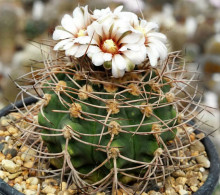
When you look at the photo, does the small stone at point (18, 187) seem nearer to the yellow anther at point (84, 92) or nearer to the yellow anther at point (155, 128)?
the yellow anther at point (84, 92)

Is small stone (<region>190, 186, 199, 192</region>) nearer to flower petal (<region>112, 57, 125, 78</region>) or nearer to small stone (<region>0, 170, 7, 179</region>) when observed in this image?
flower petal (<region>112, 57, 125, 78</region>)

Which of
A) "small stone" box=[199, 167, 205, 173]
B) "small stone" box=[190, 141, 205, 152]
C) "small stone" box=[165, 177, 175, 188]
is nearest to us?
"small stone" box=[165, 177, 175, 188]

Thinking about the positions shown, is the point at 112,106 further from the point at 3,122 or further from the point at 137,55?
the point at 3,122

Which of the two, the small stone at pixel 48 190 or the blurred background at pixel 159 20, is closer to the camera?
the small stone at pixel 48 190

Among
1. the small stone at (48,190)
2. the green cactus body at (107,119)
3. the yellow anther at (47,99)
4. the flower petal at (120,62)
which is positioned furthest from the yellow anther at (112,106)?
the small stone at (48,190)

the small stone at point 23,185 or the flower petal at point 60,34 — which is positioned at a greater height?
the flower petal at point 60,34

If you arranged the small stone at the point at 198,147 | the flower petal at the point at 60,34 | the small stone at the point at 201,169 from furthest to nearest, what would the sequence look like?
1. the small stone at the point at 198,147
2. the small stone at the point at 201,169
3. the flower petal at the point at 60,34

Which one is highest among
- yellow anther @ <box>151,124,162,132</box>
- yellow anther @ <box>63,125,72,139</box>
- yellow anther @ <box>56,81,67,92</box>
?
yellow anther @ <box>56,81,67,92</box>

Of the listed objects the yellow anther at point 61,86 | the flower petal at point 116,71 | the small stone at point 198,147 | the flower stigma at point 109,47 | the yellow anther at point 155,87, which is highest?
the flower stigma at point 109,47

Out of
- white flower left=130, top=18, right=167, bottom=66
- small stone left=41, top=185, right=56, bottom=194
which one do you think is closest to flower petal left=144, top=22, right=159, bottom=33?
white flower left=130, top=18, right=167, bottom=66
